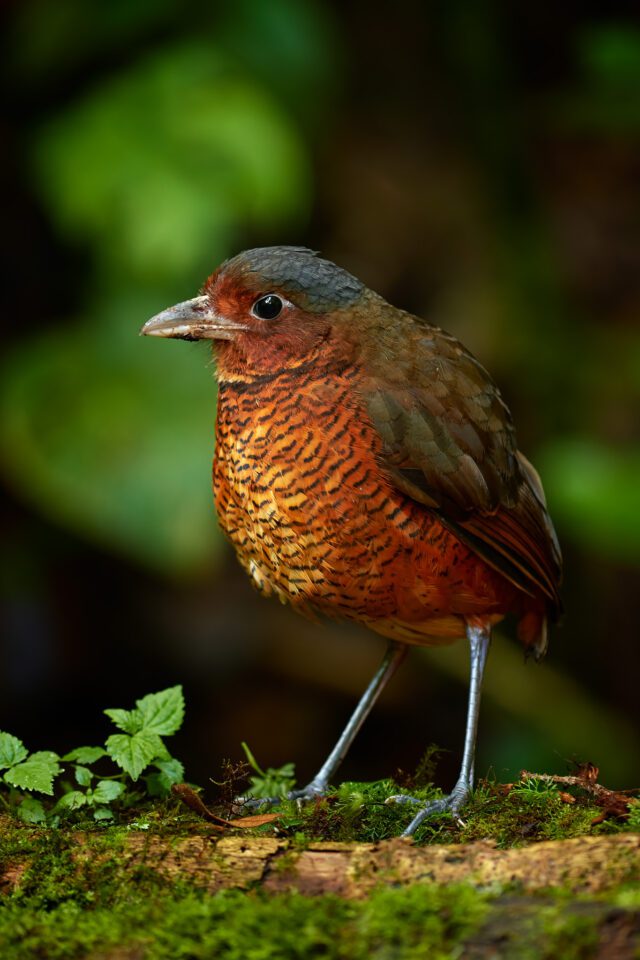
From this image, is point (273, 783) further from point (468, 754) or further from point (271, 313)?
point (271, 313)

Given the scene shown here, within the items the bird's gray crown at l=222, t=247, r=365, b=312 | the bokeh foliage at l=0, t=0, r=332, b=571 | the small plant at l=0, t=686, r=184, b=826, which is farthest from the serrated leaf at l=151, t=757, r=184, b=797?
the bokeh foliage at l=0, t=0, r=332, b=571

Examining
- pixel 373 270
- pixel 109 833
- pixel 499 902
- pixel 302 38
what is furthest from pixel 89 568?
pixel 499 902

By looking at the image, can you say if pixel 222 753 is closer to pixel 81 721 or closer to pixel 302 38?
pixel 81 721

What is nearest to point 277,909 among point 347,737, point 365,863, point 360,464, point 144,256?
point 365,863

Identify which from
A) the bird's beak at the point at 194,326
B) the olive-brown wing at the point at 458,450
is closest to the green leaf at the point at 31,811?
the olive-brown wing at the point at 458,450

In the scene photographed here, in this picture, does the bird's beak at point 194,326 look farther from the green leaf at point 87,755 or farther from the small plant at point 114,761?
the green leaf at point 87,755

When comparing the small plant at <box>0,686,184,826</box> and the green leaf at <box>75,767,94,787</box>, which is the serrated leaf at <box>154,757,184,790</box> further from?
the green leaf at <box>75,767,94,787</box>

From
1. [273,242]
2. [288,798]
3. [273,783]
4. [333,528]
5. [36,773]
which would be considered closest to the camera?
[36,773]
